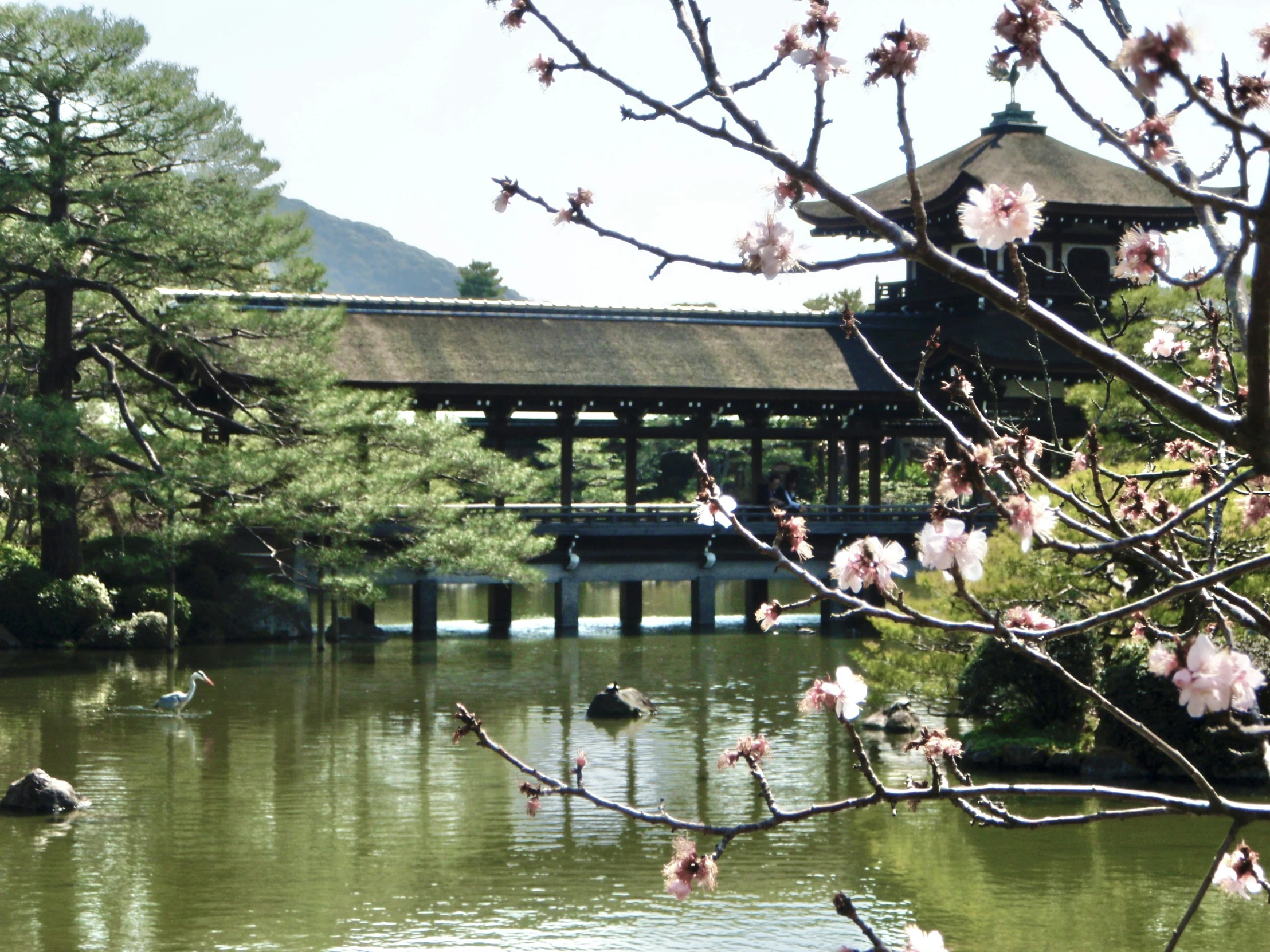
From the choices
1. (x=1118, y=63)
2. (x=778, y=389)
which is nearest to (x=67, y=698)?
(x=778, y=389)

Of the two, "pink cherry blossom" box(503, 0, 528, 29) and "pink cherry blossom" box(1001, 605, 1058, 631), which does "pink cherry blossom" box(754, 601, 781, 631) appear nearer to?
"pink cherry blossom" box(1001, 605, 1058, 631)

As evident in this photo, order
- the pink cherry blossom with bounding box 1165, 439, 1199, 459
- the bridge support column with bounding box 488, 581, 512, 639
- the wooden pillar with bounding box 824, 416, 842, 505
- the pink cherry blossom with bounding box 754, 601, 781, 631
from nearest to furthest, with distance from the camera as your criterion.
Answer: the pink cherry blossom with bounding box 754, 601, 781, 631
the pink cherry blossom with bounding box 1165, 439, 1199, 459
the bridge support column with bounding box 488, 581, 512, 639
the wooden pillar with bounding box 824, 416, 842, 505

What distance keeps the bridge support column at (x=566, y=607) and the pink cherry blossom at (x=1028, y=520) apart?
22620 millimetres

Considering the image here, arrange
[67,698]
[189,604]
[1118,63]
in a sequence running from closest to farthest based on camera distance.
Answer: [1118,63] → [67,698] → [189,604]

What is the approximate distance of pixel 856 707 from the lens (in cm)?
345

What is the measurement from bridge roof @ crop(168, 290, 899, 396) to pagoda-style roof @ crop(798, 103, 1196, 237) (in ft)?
8.77

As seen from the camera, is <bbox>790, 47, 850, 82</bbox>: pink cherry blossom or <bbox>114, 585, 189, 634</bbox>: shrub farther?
<bbox>114, 585, 189, 634</bbox>: shrub

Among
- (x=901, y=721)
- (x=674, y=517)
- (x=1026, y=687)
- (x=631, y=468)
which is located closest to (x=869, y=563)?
(x=1026, y=687)

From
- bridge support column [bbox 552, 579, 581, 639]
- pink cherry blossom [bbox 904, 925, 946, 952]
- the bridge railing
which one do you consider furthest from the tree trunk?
pink cherry blossom [bbox 904, 925, 946, 952]

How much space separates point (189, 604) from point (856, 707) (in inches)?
818

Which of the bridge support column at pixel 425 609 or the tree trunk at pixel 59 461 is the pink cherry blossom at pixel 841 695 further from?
the bridge support column at pixel 425 609

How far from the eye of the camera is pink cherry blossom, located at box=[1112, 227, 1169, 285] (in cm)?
315

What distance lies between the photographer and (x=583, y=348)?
27.0 metres

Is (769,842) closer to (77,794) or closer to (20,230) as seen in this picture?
(77,794)
